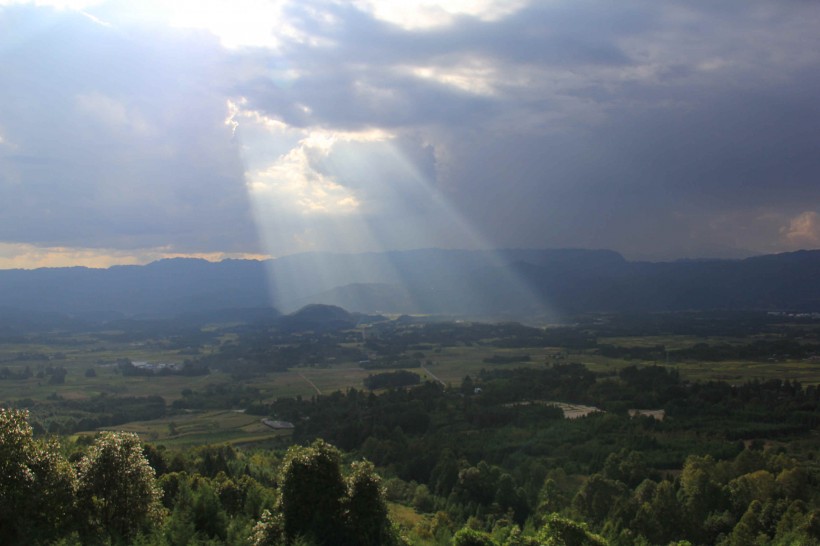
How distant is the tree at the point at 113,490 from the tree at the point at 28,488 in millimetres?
626

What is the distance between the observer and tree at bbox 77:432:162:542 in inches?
867

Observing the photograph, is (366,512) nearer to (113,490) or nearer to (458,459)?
(113,490)

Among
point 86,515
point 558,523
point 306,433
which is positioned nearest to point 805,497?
point 558,523

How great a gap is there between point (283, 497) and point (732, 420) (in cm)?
6199

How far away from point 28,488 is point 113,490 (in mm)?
2880

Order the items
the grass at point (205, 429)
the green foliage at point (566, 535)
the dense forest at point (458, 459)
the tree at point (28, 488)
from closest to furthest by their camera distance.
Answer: the tree at point (28, 488) < the dense forest at point (458, 459) < the green foliage at point (566, 535) < the grass at point (205, 429)

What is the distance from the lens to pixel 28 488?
20.1 metres

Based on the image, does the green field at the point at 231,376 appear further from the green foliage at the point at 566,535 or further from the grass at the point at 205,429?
the green foliage at the point at 566,535

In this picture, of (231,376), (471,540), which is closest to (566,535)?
(471,540)

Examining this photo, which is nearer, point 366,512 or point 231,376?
point 366,512

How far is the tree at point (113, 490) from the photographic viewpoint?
22.0 metres

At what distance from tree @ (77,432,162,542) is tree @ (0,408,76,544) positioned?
0.63 meters

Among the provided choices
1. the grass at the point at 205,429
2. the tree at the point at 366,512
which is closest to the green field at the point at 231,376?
the grass at the point at 205,429

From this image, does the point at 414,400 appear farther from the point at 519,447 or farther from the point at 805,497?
the point at 805,497
